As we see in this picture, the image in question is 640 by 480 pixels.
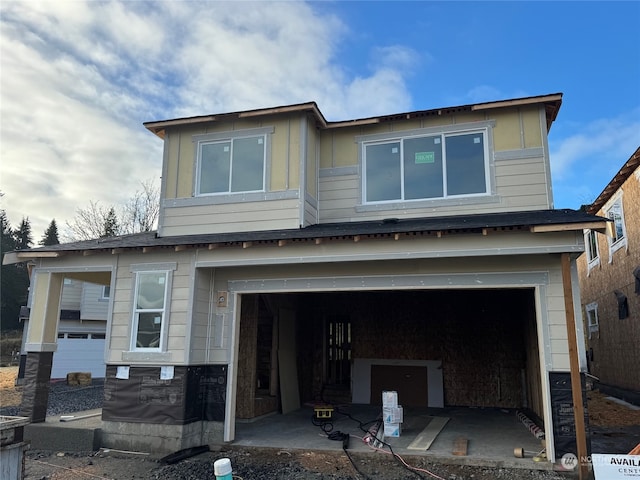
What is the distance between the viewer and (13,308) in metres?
36.9

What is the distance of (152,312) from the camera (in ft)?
26.4

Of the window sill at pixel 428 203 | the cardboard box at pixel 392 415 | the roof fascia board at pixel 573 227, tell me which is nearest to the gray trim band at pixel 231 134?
the window sill at pixel 428 203

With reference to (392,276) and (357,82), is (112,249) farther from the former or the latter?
(357,82)

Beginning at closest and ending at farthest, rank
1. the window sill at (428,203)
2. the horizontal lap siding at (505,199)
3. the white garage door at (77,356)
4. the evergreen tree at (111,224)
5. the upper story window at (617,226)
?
1. the horizontal lap siding at (505,199)
2. the window sill at (428,203)
3. the upper story window at (617,226)
4. the white garage door at (77,356)
5. the evergreen tree at (111,224)

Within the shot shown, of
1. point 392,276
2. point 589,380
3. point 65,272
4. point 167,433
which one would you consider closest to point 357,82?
point 392,276

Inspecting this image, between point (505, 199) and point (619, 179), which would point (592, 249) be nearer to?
point (619, 179)

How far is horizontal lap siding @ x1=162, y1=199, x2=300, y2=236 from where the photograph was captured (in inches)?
336

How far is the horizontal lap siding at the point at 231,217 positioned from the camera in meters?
8.52

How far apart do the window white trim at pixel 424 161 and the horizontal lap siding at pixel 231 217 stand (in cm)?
158

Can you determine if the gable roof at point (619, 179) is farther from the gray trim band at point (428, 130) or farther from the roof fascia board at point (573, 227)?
the roof fascia board at point (573, 227)

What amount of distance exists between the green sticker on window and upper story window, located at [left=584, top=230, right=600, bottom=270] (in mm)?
9061

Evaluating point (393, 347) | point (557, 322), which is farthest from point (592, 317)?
point (557, 322)

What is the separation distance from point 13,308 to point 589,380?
4022cm

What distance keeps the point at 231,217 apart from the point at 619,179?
10.3 meters
